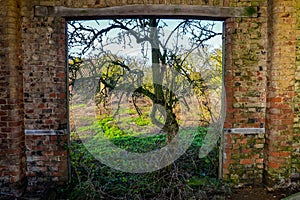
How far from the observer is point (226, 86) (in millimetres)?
3570

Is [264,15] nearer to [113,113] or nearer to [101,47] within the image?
[101,47]

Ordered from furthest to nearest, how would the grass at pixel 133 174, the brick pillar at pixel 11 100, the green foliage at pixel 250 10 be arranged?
the green foliage at pixel 250 10
the grass at pixel 133 174
the brick pillar at pixel 11 100

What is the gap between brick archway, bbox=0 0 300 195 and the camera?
3381mm

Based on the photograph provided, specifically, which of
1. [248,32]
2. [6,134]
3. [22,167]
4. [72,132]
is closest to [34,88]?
[6,134]

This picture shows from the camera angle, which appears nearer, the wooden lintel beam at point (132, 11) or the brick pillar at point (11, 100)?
the brick pillar at point (11, 100)

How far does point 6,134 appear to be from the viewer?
11.0 ft

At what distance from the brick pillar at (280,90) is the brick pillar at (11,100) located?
12.4 ft

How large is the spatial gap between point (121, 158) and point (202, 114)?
5.90 feet

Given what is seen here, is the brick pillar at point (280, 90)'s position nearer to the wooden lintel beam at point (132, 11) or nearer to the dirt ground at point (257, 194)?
the dirt ground at point (257, 194)

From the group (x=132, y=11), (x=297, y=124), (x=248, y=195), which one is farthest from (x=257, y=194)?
(x=132, y=11)

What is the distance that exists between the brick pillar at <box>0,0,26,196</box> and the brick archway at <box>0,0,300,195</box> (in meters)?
0.01

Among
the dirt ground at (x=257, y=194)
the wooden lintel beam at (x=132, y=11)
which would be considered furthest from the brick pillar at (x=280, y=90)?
the wooden lintel beam at (x=132, y=11)

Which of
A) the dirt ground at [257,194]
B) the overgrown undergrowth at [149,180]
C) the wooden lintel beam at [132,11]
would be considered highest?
the wooden lintel beam at [132,11]

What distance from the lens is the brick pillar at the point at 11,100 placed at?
3.27 meters
